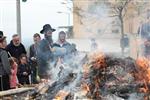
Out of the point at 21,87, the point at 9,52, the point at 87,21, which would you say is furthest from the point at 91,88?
the point at 87,21

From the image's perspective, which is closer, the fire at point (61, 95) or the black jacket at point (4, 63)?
the fire at point (61, 95)

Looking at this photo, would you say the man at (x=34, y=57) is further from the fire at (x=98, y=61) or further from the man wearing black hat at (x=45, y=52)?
the fire at (x=98, y=61)

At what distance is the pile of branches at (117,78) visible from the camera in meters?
8.26

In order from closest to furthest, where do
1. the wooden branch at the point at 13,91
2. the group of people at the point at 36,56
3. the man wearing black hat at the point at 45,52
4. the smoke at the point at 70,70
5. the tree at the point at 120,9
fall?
the smoke at the point at 70,70
the wooden branch at the point at 13,91
the group of people at the point at 36,56
the man wearing black hat at the point at 45,52
the tree at the point at 120,9

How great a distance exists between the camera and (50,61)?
37.0 ft

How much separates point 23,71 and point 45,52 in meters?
0.78

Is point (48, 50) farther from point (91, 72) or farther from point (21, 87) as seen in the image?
point (91, 72)

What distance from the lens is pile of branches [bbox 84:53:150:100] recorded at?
8.26 m

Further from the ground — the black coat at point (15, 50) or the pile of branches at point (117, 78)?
the black coat at point (15, 50)

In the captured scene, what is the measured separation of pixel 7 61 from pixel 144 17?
6713 millimetres

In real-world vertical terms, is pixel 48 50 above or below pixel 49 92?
above

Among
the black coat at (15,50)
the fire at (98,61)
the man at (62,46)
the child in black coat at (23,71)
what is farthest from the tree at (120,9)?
the fire at (98,61)

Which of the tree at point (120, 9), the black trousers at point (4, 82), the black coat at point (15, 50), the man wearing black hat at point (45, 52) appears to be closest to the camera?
the black trousers at point (4, 82)

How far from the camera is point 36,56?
11.6 metres
